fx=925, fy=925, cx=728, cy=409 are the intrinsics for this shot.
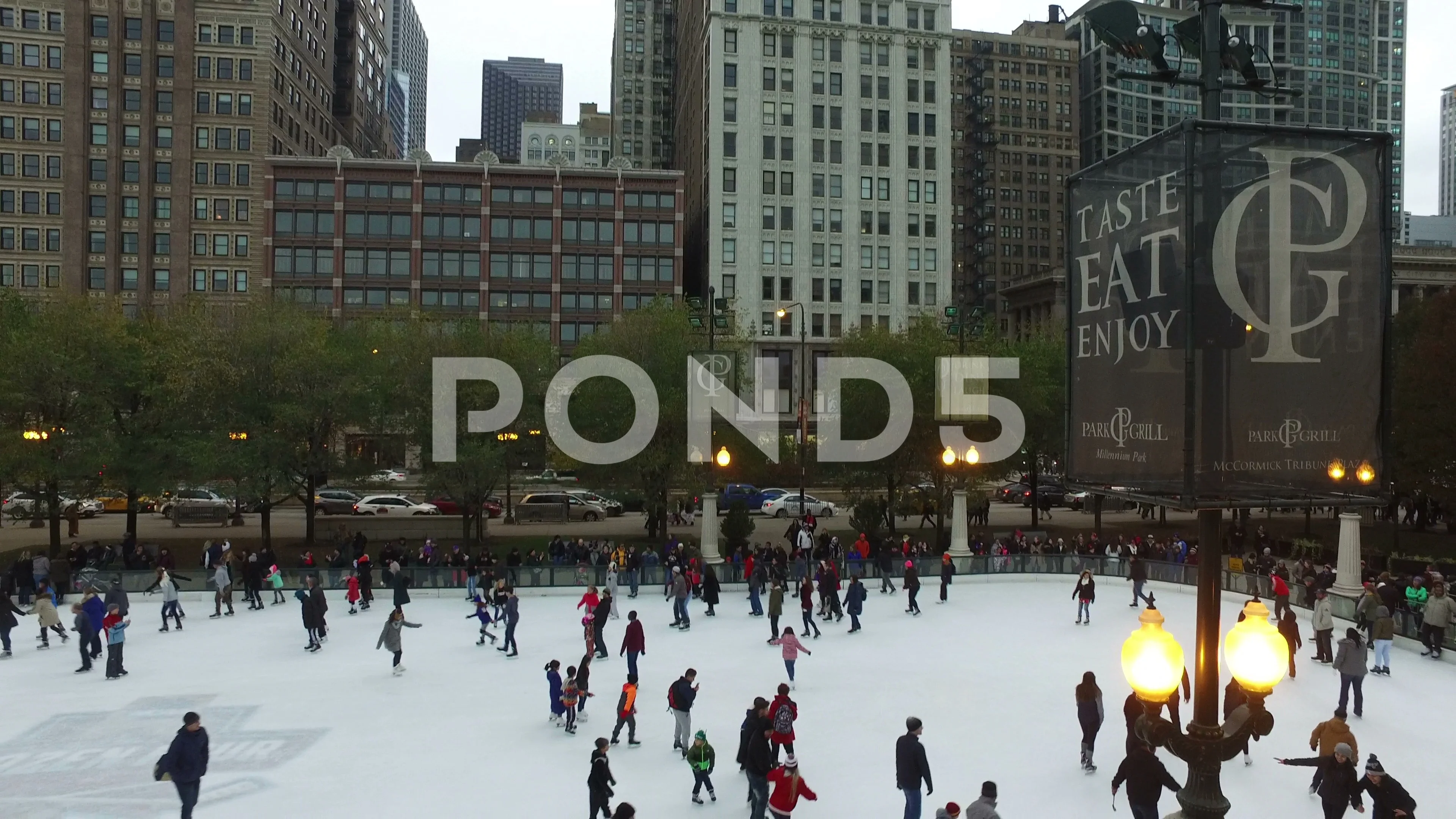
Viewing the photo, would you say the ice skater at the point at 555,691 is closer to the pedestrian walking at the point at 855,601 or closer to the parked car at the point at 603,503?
the pedestrian walking at the point at 855,601

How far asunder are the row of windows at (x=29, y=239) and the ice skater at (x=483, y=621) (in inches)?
3049

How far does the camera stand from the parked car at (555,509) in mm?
48125

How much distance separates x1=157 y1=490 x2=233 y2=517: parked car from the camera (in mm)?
44938

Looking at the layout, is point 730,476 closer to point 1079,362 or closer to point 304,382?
point 304,382

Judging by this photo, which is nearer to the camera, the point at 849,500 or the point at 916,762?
the point at 916,762

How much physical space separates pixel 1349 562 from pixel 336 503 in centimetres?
4581


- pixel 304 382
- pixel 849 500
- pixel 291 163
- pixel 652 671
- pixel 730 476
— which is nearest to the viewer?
pixel 652 671

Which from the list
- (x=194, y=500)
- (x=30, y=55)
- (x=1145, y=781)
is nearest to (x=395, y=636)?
(x=1145, y=781)

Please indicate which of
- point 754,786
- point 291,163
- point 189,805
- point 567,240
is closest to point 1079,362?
point 754,786

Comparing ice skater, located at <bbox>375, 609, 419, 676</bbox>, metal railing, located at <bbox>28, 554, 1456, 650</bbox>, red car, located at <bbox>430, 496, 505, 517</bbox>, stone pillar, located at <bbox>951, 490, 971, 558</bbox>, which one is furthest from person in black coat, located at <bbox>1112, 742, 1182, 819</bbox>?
red car, located at <bbox>430, 496, 505, 517</bbox>

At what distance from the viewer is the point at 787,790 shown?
1045 cm

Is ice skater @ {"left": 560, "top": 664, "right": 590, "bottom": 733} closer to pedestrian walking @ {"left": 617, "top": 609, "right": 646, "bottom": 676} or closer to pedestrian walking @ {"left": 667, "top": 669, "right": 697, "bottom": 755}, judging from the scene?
pedestrian walking @ {"left": 617, "top": 609, "right": 646, "bottom": 676}

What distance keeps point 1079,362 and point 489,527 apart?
141 ft

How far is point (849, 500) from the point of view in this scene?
43.9 metres
